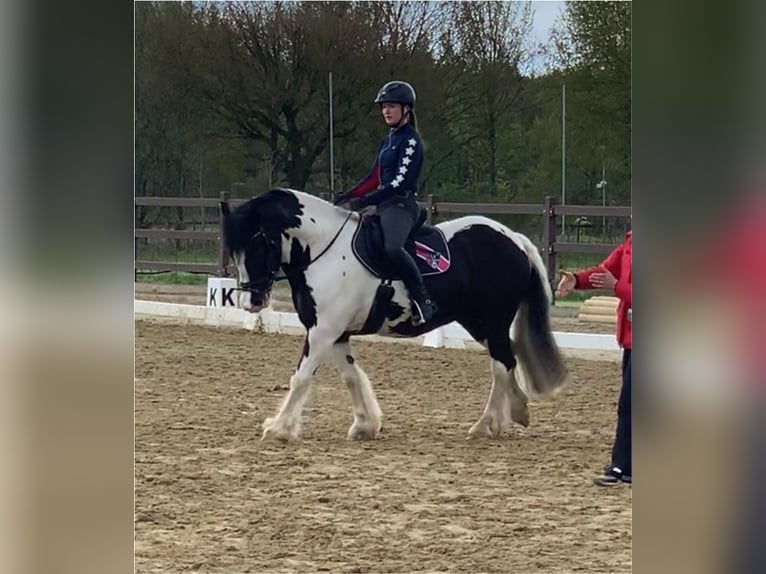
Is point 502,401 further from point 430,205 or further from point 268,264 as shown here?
point 268,264

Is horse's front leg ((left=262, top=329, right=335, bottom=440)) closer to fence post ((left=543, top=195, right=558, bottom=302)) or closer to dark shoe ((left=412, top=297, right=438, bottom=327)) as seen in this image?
dark shoe ((left=412, top=297, right=438, bottom=327))

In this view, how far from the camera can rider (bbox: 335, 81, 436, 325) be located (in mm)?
3562

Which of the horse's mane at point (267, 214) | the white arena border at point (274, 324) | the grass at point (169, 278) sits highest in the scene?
the horse's mane at point (267, 214)

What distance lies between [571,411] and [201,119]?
6.10 feet

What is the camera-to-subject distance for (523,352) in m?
4.00

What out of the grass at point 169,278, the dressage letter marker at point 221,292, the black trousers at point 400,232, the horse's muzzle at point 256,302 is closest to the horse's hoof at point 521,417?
the black trousers at point 400,232

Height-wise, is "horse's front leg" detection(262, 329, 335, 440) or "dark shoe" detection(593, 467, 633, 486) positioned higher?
"horse's front leg" detection(262, 329, 335, 440)

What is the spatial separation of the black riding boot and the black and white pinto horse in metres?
0.03

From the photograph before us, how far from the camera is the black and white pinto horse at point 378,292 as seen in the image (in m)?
3.99

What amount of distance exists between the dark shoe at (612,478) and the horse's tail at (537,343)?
2.08ft

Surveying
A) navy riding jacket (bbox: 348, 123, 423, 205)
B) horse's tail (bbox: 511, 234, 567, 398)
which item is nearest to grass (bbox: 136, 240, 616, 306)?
horse's tail (bbox: 511, 234, 567, 398)

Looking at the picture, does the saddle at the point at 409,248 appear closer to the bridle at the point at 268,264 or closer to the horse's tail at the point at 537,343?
the bridle at the point at 268,264

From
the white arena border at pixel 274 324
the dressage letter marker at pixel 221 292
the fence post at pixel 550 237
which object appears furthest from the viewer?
the dressage letter marker at pixel 221 292
